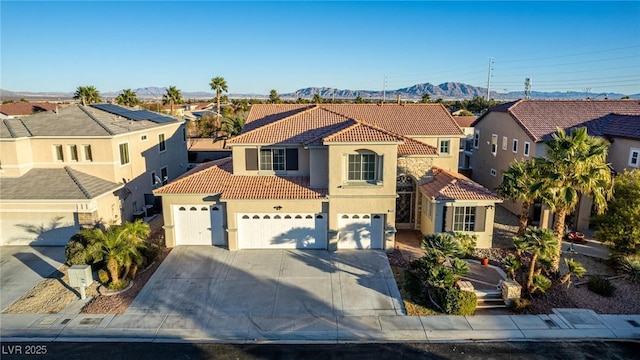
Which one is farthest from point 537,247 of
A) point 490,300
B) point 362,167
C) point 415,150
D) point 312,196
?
point 312,196

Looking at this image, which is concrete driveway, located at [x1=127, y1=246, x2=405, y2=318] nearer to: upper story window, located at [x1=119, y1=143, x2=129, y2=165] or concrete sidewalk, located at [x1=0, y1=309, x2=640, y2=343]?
concrete sidewalk, located at [x1=0, y1=309, x2=640, y2=343]

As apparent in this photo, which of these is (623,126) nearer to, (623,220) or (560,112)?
(560,112)

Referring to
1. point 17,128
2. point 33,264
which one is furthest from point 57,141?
point 33,264

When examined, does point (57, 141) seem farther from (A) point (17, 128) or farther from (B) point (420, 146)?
(B) point (420, 146)

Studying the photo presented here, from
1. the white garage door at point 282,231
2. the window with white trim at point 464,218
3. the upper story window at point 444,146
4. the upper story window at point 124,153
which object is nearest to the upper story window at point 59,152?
the upper story window at point 124,153

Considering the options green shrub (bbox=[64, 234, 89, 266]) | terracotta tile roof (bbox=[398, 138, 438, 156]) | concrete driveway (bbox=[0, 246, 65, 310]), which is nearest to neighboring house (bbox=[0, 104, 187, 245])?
concrete driveway (bbox=[0, 246, 65, 310])
